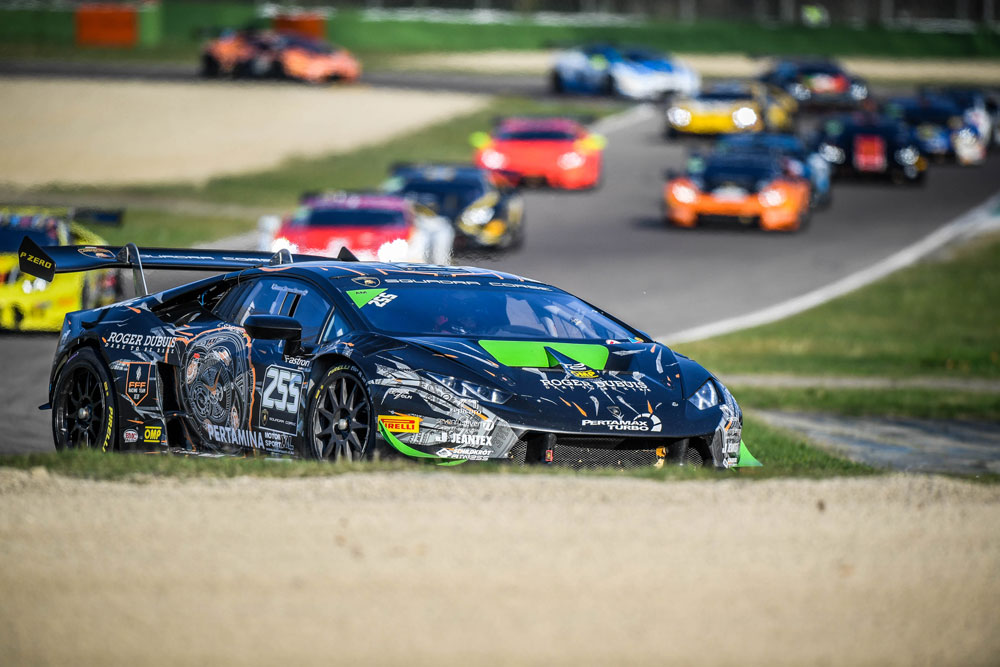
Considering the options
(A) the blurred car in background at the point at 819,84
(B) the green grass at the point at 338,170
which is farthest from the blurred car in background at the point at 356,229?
(A) the blurred car in background at the point at 819,84

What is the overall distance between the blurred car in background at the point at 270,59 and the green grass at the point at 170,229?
68.8ft

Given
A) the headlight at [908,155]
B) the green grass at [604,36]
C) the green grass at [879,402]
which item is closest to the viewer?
the green grass at [879,402]

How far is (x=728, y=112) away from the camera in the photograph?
4238cm

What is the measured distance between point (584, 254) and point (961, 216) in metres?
10.4

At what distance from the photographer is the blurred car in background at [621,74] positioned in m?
52.8

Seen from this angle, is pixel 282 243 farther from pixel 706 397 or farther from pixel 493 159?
pixel 493 159

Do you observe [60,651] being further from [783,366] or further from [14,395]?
[783,366]

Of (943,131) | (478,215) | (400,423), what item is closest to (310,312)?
(400,423)

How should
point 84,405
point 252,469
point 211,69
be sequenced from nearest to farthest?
point 252,469, point 84,405, point 211,69

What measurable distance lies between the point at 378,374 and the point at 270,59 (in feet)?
150

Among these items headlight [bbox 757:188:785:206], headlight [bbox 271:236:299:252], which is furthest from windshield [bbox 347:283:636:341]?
headlight [bbox 757:188:785:206]

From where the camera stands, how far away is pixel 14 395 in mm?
13453

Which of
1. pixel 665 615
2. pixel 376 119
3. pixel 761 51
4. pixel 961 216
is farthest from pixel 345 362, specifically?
pixel 761 51

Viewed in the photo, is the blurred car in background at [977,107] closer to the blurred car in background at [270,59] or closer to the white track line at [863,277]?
the white track line at [863,277]
